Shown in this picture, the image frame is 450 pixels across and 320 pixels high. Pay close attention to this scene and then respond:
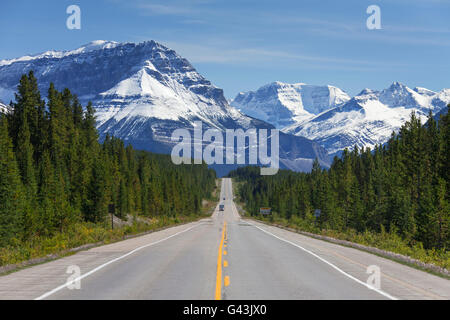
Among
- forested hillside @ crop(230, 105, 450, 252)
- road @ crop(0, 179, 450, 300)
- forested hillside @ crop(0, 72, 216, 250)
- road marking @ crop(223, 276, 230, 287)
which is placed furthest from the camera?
forested hillside @ crop(230, 105, 450, 252)

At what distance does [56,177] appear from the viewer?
5325cm

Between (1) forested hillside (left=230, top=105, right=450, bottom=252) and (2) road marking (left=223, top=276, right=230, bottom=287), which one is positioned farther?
(1) forested hillside (left=230, top=105, right=450, bottom=252)

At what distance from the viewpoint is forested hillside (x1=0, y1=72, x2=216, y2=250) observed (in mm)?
44438

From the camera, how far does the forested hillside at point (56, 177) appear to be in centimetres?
4444

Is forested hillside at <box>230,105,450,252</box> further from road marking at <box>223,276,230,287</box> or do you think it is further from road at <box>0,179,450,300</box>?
road marking at <box>223,276,230,287</box>

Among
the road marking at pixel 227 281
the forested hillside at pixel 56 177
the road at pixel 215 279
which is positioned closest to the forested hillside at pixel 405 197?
the forested hillside at pixel 56 177

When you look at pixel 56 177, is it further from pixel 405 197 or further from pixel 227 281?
pixel 405 197

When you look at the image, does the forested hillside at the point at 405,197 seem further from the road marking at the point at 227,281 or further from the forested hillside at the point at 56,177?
the road marking at the point at 227,281

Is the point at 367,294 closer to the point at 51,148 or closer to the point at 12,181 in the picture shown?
the point at 12,181

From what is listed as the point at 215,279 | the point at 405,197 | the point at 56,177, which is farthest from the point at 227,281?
the point at 405,197

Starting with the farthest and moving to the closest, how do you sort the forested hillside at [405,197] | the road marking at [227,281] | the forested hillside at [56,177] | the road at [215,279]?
1. the forested hillside at [405,197]
2. the forested hillside at [56,177]
3. the road marking at [227,281]
4. the road at [215,279]

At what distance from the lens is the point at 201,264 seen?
1897 centimetres

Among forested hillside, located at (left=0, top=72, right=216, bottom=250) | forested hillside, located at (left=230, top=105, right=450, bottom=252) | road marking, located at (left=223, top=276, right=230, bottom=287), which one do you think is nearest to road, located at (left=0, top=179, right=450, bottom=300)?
road marking, located at (left=223, top=276, right=230, bottom=287)
